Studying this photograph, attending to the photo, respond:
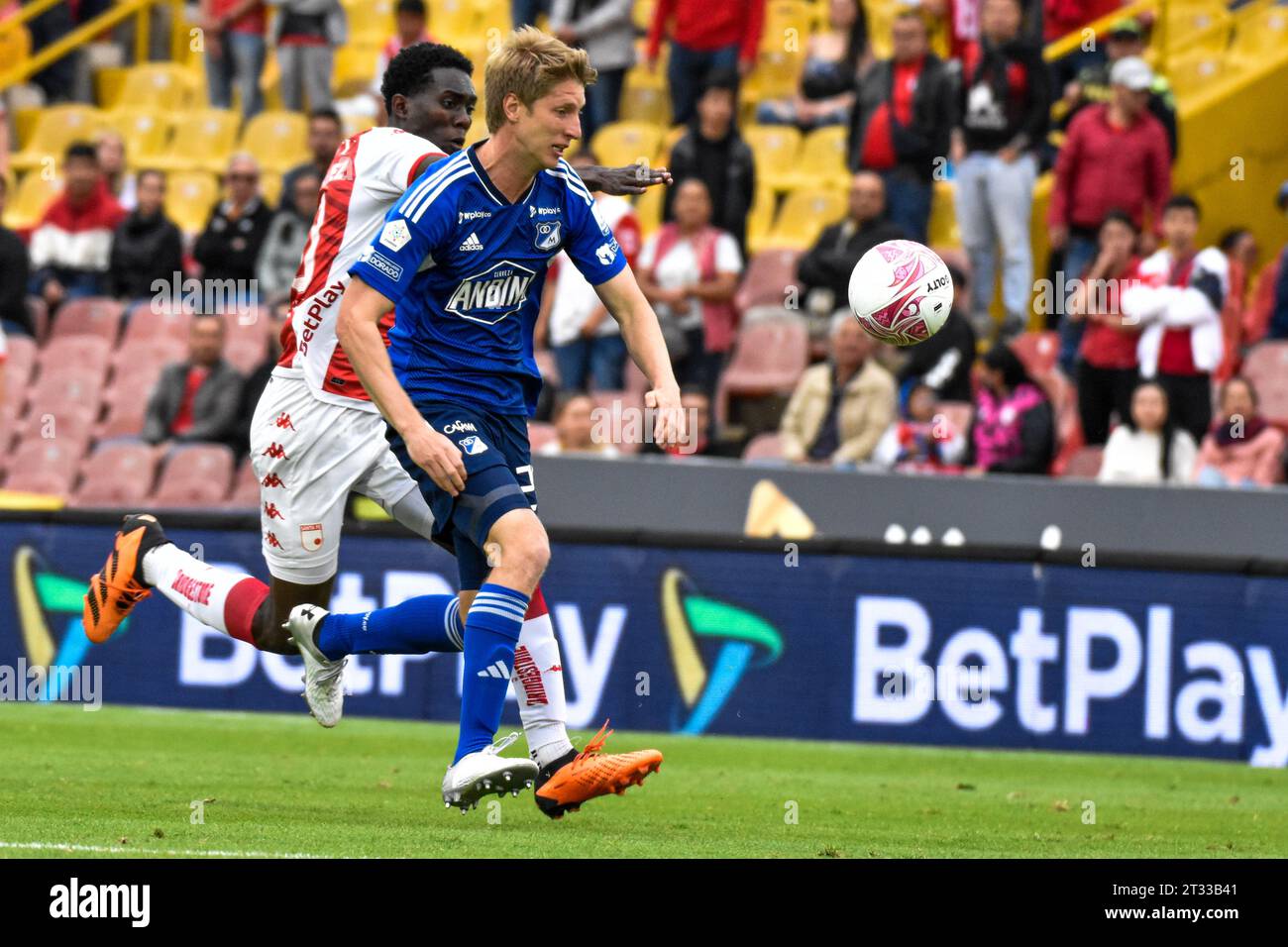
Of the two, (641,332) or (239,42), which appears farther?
(239,42)

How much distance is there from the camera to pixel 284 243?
672 inches

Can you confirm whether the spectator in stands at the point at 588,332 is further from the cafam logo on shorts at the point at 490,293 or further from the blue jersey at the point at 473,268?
the cafam logo on shorts at the point at 490,293

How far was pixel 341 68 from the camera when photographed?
69.2 ft

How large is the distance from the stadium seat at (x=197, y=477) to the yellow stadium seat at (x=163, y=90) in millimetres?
7730

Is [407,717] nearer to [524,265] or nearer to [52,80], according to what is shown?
→ [524,265]

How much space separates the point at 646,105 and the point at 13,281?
5.59 metres

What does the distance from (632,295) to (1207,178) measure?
11468 millimetres

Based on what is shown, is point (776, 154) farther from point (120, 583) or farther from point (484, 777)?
point (484, 777)

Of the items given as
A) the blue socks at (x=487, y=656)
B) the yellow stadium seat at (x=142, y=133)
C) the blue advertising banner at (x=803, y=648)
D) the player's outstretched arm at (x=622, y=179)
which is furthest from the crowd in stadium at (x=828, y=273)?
the blue socks at (x=487, y=656)

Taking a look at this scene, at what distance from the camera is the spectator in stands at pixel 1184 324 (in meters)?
14.3

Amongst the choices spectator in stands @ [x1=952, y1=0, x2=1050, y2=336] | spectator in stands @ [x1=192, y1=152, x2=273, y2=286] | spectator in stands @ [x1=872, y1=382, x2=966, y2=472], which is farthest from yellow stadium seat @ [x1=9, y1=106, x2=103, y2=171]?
spectator in stands @ [x1=872, y1=382, x2=966, y2=472]

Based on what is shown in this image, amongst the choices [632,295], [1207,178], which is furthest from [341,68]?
[632,295]

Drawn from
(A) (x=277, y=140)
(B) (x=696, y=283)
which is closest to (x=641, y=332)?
(B) (x=696, y=283)

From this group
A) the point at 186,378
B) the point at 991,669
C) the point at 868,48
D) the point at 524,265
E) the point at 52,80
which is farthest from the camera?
the point at 52,80
